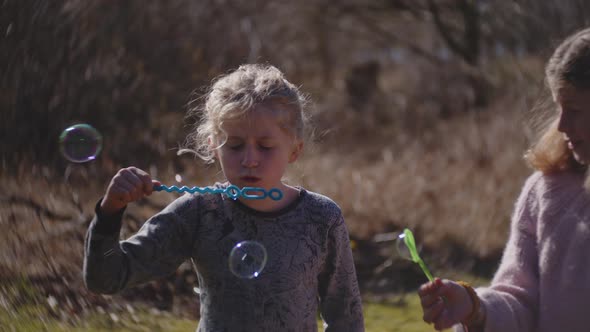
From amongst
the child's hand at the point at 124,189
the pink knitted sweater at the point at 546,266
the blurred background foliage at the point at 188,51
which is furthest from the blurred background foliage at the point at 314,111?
the child's hand at the point at 124,189

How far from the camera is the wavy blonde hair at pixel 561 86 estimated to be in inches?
83.4

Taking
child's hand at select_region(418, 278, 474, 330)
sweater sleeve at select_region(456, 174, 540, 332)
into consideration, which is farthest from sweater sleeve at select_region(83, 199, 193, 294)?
sweater sleeve at select_region(456, 174, 540, 332)

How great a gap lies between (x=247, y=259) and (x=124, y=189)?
0.29m

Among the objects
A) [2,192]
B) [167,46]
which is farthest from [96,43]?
[2,192]

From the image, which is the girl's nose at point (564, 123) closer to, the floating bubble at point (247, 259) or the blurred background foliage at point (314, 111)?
the blurred background foliage at point (314, 111)

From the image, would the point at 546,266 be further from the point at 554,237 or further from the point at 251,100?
the point at 251,100

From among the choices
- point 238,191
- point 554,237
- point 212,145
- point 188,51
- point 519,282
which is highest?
point 188,51

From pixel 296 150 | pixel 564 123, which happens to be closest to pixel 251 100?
pixel 296 150

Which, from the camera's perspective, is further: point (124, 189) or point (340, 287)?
point (340, 287)

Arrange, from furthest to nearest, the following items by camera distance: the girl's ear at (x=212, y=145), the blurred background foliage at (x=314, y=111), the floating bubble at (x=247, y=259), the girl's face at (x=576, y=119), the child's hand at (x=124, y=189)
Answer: the blurred background foliage at (x=314, y=111) → the girl's face at (x=576, y=119) → the girl's ear at (x=212, y=145) → the floating bubble at (x=247, y=259) → the child's hand at (x=124, y=189)

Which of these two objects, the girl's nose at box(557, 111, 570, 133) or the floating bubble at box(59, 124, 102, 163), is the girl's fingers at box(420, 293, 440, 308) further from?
the floating bubble at box(59, 124, 102, 163)

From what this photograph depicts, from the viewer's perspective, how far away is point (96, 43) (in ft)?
13.2

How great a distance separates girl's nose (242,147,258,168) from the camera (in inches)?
68.3

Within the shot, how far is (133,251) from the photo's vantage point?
5.59 ft
